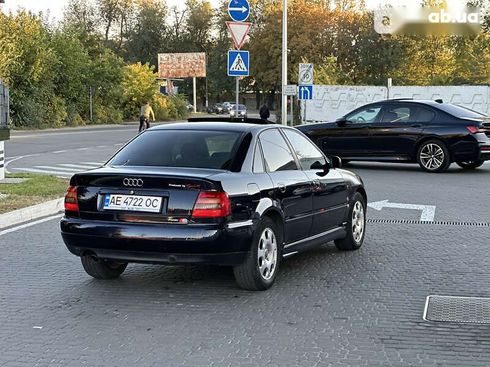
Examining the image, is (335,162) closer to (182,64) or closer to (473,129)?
(473,129)

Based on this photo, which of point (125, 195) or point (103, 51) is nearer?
point (125, 195)

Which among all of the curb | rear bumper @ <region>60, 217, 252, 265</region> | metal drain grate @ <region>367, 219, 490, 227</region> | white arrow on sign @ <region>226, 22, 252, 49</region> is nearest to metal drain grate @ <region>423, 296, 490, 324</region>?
rear bumper @ <region>60, 217, 252, 265</region>

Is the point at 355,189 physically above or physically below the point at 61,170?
above

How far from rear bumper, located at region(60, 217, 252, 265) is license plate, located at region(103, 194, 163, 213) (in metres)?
0.13

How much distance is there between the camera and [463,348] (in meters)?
5.05

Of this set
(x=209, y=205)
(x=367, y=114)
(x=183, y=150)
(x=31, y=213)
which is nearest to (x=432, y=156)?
(x=367, y=114)

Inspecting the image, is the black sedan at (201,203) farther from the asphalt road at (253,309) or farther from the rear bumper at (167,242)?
the asphalt road at (253,309)

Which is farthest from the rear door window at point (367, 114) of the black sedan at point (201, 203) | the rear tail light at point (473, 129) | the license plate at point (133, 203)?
the license plate at point (133, 203)

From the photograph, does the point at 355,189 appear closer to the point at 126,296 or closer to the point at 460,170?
the point at 126,296

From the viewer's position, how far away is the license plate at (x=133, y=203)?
615 cm

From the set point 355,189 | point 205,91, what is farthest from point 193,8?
point 355,189

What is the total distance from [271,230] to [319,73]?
33377 millimetres

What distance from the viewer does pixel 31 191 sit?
12.6 meters

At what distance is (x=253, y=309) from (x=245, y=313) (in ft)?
0.45
